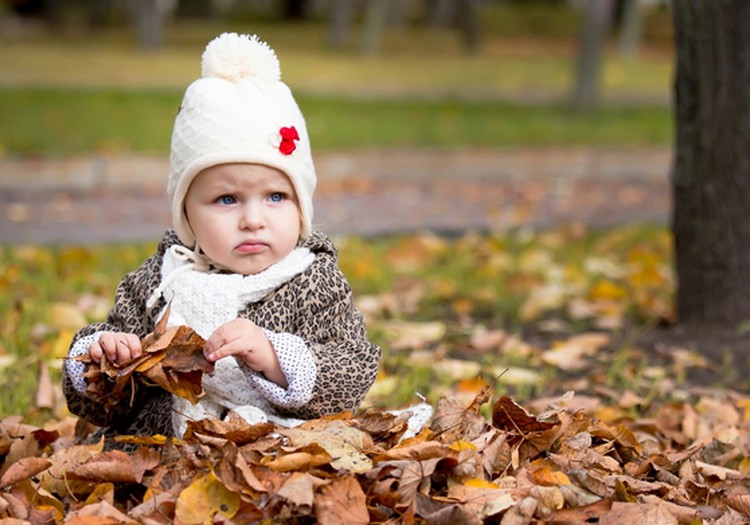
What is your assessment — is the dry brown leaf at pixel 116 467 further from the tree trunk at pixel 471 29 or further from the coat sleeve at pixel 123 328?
the tree trunk at pixel 471 29

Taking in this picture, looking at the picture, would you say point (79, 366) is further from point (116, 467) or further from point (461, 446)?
point (461, 446)

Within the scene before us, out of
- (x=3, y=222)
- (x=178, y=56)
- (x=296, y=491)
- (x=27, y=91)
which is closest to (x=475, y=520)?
(x=296, y=491)

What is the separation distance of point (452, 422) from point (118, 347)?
2.44ft

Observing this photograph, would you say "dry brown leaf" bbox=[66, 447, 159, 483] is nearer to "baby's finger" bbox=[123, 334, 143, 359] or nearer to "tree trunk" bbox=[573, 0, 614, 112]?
"baby's finger" bbox=[123, 334, 143, 359]

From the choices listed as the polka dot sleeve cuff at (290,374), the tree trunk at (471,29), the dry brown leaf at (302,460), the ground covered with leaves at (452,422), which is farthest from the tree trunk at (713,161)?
the tree trunk at (471,29)

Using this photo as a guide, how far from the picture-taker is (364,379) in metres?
2.53

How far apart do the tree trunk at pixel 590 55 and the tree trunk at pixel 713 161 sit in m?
8.82

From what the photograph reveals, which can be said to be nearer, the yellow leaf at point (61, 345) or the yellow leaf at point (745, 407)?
the yellow leaf at point (745, 407)

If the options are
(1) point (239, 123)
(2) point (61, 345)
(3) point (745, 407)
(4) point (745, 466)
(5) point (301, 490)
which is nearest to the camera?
(5) point (301, 490)

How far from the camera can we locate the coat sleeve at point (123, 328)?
2541 mm

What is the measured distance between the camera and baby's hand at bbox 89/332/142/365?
91.0 inches

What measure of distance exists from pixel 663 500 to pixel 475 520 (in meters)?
0.43

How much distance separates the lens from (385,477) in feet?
7.24

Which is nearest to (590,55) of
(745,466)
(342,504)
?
(745,466)
